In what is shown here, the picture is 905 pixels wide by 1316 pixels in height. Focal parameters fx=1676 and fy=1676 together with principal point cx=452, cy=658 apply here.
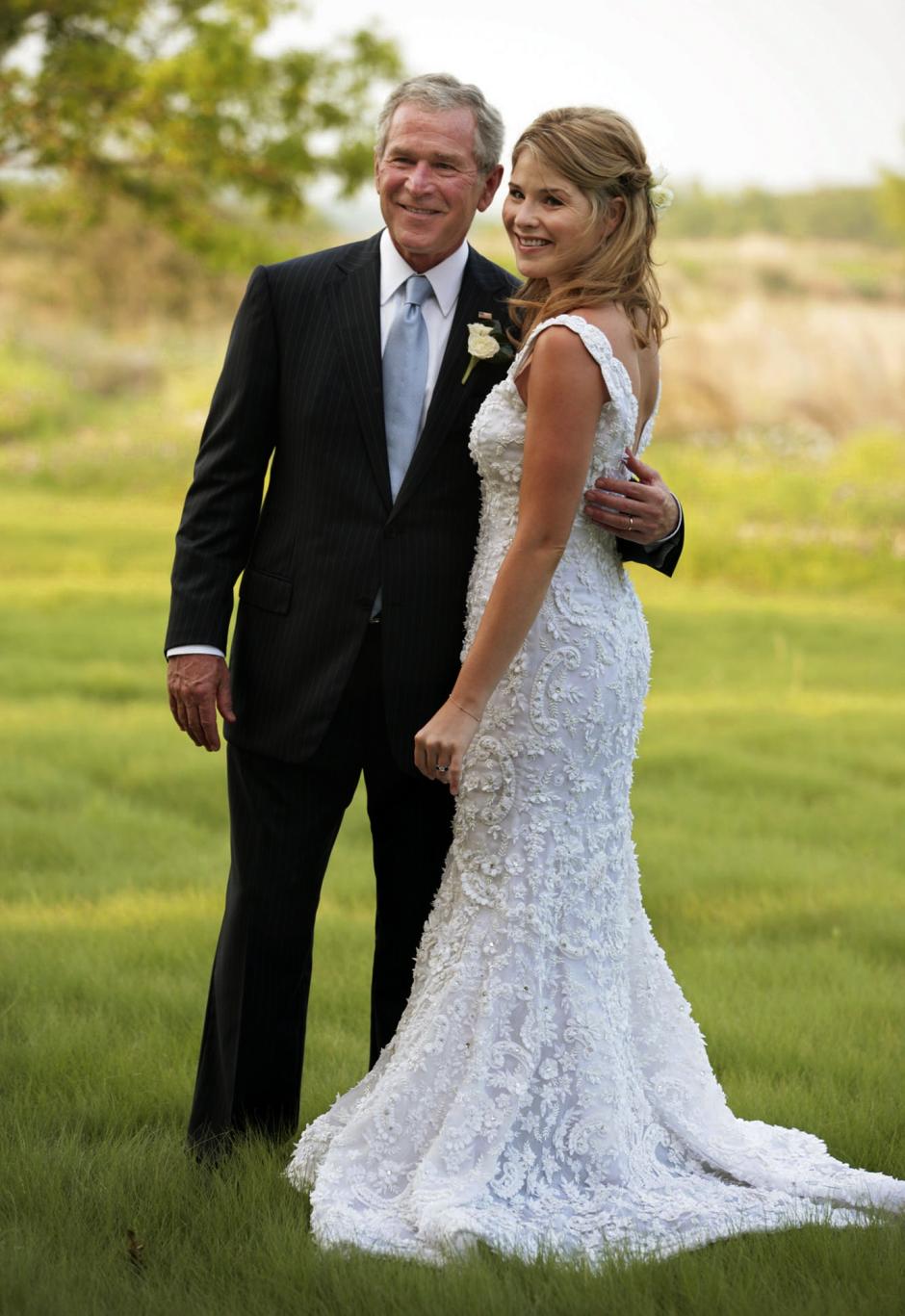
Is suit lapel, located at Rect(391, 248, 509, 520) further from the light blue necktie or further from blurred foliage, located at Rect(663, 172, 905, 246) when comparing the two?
blurred foliage, located at Rect(663, 172, 905, 246)

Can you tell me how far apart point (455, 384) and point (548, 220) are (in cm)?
42

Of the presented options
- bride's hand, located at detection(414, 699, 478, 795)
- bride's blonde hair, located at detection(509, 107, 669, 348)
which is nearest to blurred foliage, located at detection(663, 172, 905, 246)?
bride's blonde hair, located at detection(509, 107, 669, 348)

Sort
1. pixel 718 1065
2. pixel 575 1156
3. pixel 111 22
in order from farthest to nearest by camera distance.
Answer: pixel 111 22, pixel 718 1065, pixel 575 1156

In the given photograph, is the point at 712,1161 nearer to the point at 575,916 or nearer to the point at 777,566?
the point at 575,916

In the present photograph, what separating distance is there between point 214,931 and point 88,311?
76.5 feet

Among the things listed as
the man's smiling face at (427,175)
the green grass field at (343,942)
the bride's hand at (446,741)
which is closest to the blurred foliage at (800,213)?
the green grass field at (343,942)

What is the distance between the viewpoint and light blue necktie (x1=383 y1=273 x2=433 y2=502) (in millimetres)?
3521

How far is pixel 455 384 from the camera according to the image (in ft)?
11.5

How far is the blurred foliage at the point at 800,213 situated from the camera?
22.5 m

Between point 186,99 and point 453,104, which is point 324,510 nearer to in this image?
point 453,104

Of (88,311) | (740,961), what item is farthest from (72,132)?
(88,311)

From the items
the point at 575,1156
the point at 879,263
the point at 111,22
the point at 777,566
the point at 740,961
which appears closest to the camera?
the point at 575,1156

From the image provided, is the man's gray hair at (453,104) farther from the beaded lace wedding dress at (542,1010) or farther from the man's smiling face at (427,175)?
the beaded lace wedding dress at (542,1010)

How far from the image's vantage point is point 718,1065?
15.0 ft
